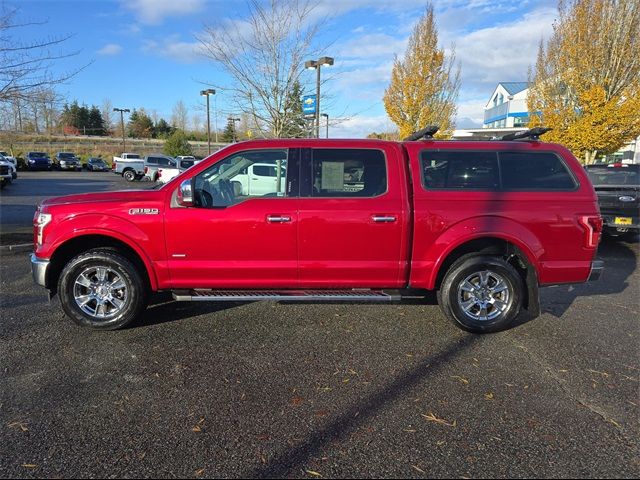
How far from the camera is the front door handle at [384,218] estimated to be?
428 centimetres

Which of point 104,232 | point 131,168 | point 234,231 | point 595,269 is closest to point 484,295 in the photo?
point 595,269

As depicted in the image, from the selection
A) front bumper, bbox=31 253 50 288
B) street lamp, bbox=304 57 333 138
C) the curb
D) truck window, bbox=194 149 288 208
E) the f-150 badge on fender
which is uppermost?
street lamp, bbox=304 57 333 138

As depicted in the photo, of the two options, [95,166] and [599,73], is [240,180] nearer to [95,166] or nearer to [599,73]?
[599,73]

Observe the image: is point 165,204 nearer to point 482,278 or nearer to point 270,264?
point 270,264

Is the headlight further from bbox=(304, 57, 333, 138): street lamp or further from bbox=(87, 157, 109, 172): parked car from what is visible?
bbox=(87, 157, 109, 172): parked car

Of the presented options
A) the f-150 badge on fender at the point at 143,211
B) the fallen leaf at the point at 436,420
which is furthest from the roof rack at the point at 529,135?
the f-150 badge on fender at the point at 143,211

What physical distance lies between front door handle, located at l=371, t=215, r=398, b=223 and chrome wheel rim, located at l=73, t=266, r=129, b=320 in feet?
8.57

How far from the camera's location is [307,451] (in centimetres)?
258

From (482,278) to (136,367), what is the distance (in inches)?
134

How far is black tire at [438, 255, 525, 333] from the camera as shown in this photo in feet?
14.4

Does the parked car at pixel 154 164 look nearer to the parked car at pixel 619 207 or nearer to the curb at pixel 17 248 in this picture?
the curb at pixel 17 248

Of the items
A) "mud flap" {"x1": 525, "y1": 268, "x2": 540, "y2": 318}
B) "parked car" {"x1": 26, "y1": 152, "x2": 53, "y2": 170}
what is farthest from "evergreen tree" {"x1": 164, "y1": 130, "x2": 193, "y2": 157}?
"mud flap" {"x1": 525, "y1": 268, "x2": 540, "y2": 318}

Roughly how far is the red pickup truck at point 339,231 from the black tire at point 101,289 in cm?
1

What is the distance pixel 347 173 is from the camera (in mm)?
4438
